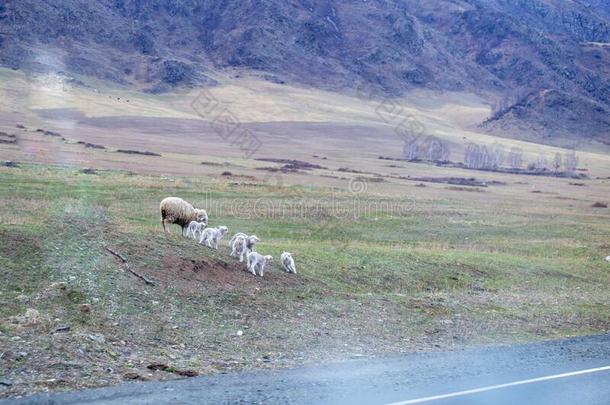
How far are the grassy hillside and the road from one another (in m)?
0.76

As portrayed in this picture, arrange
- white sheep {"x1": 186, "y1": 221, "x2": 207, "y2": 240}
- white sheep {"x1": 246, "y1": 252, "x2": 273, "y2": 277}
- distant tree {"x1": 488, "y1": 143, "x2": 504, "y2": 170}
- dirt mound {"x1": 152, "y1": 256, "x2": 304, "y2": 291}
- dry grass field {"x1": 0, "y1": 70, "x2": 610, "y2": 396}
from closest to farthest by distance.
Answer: dry grass field {"x1": 0, "y1": 70, "x2": 610, "y2": 396} < dirt mound {"x1": 152, "y1": 256, "x2": 304, "y2": 291} < white sheep {"x1": 246, "y1": 252, "x2": 273, "y2": 277} < white sheep {"x1": 186, "y1": 221, "x2": 207, "y2": 240} < distant tree {"x1": 488, "y1": 143, "x2": 504, "y2": 170}

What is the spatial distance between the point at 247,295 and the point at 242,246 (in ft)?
11.8

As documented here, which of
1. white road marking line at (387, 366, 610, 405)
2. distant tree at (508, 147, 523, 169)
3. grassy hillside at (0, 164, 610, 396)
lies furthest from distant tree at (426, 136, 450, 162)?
white road marking line at (387, 366, 610, 405)

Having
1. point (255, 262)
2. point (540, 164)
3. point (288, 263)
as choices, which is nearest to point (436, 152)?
point (540, 164)

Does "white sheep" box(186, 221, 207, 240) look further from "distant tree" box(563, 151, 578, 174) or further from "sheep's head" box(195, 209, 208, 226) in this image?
"distant tree" box(563, 151, 578, 174)

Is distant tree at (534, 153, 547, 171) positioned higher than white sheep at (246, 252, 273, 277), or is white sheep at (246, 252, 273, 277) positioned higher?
white sheep at (246, 252, 273, 277)

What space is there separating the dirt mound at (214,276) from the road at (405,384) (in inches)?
205

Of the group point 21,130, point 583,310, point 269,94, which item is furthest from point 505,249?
point 269,94

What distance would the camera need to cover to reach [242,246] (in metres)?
20.0

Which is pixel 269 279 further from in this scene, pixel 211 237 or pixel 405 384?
pixel 405 384

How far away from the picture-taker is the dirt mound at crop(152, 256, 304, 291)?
1652 cm

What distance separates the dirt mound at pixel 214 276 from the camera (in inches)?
650

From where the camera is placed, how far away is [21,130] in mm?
95312

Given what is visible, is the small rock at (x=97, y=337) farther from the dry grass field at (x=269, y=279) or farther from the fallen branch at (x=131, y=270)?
the fallen branch at (x=131, y=270)
